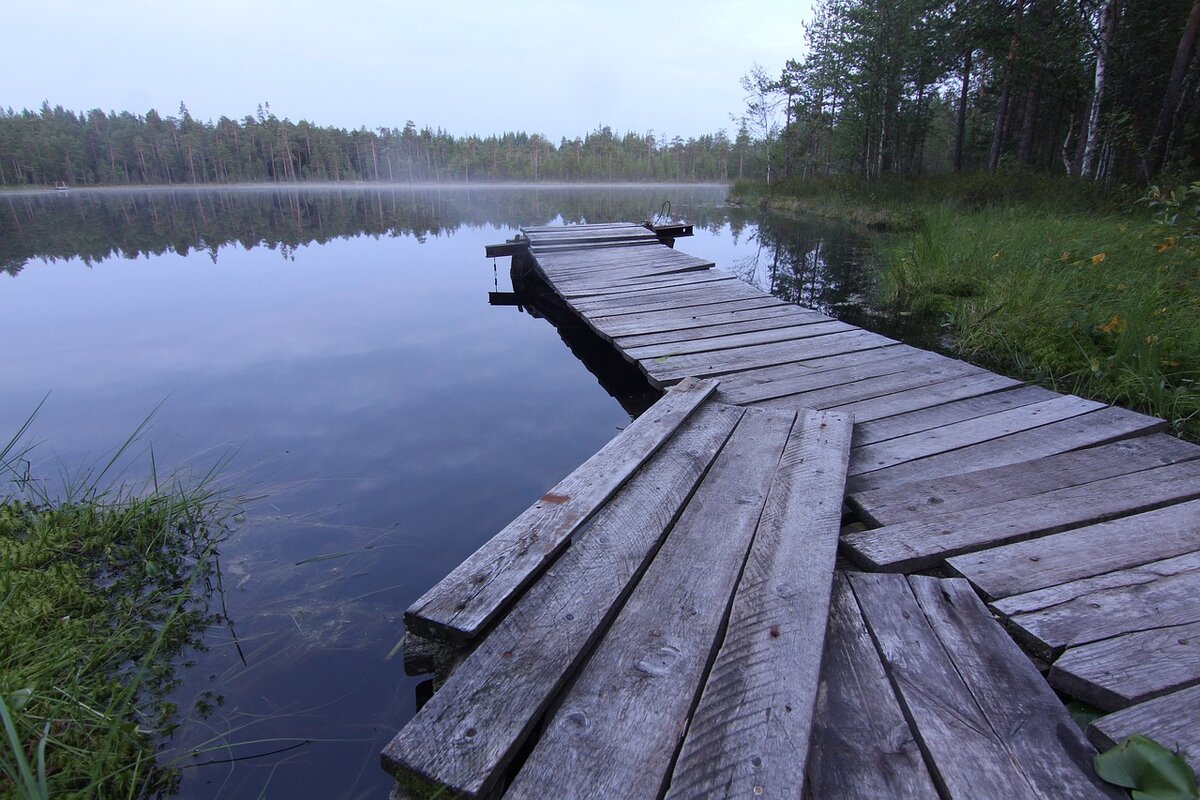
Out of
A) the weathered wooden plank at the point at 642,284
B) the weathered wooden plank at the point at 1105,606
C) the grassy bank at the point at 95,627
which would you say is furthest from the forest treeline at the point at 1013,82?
the grassy bank at the point at 95,627

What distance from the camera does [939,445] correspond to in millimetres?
2543

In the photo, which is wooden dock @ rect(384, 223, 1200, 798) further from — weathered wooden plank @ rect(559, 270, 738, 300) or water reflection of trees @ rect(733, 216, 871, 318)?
water reflection of trees @ rect(733, 216, 871, 318)

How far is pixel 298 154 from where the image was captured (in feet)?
248

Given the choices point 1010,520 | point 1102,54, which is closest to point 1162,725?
point 1010,520

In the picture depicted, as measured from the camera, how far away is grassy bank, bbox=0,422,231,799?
1361 millimetres

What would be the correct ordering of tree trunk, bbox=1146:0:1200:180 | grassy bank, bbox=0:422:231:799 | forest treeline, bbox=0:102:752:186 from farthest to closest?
forest treeline, bbox=0:102:752:186
tree trunk, bbox=1146:0:1200:180
grassy bank, bbox=0:422:231:799

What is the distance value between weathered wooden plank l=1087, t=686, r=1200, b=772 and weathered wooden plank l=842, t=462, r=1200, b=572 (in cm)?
60

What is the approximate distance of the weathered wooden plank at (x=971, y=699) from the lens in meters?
1.08

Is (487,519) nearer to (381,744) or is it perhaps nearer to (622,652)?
(381,744)

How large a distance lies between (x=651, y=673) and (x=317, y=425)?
3344 mm

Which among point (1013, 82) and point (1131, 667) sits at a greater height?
point (1013, 82)

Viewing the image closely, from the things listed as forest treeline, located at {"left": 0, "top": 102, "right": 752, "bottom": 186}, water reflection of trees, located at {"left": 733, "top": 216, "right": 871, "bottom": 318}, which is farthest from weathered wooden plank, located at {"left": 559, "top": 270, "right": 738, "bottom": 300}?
forest treeline, located at {"left": 0, "top": 102, "right": 752, "bottom": 186}

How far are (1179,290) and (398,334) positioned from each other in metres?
6.86

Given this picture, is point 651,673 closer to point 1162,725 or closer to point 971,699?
point 971,699
